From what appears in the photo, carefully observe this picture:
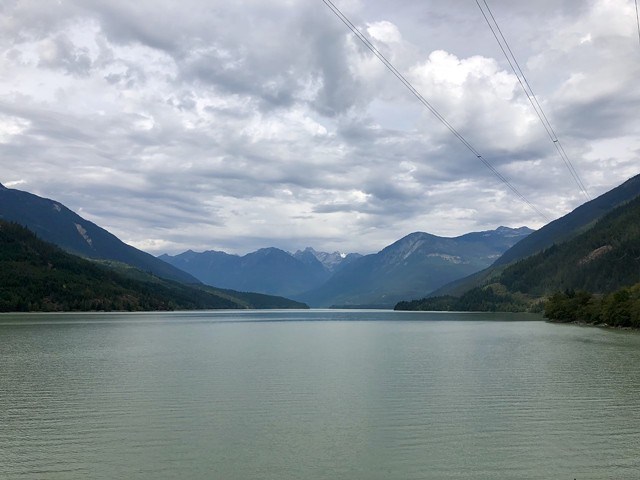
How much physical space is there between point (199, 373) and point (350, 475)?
40.5 m

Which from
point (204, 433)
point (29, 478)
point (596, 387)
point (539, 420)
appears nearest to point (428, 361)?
point (596, 387)

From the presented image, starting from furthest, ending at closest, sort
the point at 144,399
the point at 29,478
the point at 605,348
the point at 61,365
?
the point at 605,348
the point at 61,365
the point at 144,399
the point at 29,478

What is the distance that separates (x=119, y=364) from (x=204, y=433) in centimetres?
4220

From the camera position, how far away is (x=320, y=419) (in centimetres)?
3975

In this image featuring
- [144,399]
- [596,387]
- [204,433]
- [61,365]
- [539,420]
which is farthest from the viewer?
[61,365]

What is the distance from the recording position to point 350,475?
27203mm

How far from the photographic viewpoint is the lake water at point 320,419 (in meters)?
28.8

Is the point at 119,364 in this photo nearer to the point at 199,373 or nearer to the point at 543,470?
the point at 199,373

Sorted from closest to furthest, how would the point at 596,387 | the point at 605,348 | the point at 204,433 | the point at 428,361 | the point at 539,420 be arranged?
the point at 204,433 → the point at 539,420 → the point at 596,387 → the point at 428,361 → the point at 605,348

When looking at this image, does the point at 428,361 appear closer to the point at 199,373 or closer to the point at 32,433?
the point at 199,373

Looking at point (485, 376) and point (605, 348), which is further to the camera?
point (605, 348)

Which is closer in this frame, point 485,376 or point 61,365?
point 485,376

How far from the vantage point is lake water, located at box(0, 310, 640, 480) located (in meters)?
28.8

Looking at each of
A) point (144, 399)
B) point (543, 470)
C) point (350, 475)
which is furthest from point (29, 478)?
point (543, 470)
